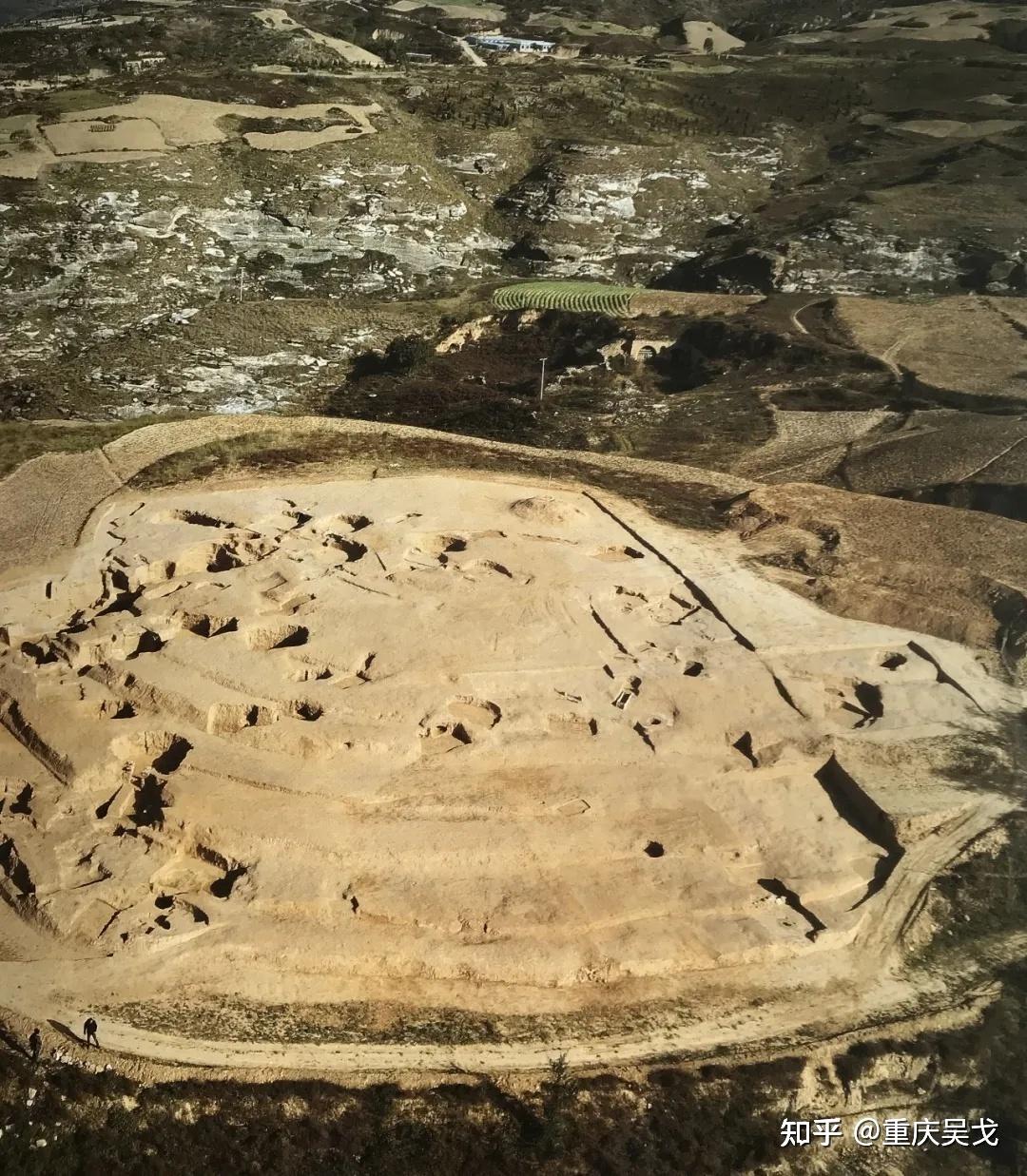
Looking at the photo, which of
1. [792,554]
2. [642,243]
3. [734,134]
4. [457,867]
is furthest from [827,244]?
[457,867]

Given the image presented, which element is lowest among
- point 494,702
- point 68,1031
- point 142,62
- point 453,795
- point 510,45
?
point 68,1031

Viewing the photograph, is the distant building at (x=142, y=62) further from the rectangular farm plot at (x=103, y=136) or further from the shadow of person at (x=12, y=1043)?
the shadow of person at (x=12, y=1043)

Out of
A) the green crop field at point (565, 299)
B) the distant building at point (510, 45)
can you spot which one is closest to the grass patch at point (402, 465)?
the green crop field at point (565, 299)

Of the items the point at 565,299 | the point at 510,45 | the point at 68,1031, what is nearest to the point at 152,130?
the point at 565,299

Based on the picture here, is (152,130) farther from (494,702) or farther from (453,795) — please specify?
(453,795)

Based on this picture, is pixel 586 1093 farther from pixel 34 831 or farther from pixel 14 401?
pixel 14 401
